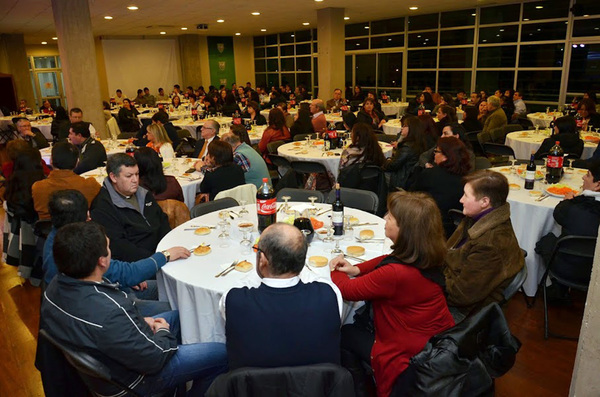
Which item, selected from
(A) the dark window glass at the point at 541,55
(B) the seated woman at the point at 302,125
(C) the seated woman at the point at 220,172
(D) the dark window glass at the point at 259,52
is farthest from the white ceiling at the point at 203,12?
(C) the seated woman at the point at 220,172

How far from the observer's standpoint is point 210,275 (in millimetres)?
2672

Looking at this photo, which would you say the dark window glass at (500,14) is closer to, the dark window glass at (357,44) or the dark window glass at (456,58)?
the dark window glass at (456,58)

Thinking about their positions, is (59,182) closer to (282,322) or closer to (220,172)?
(220,172)

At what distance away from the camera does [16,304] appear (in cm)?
430

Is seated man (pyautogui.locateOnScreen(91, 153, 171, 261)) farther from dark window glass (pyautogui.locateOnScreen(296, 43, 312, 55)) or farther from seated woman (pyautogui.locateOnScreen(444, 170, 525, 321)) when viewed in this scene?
dark window glass (pyautogui.locateOnScreen(296, 43, 312, 55))

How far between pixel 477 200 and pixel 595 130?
21.7ft

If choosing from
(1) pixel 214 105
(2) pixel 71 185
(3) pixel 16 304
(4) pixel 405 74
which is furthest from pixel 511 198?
(4) pixel 405 74

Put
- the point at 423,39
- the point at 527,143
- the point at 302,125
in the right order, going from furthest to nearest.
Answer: the point at 423,39 → the point at 302,125 → the point at 527,143

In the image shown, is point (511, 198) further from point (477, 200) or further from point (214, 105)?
point (214, 105)

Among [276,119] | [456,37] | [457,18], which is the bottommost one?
[276,119]

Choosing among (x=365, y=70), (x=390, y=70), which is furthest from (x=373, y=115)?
(x=365, y=70)

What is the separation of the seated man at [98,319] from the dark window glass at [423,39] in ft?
48.6

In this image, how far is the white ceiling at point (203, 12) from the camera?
35.4ft

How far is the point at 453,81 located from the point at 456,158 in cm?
1164
